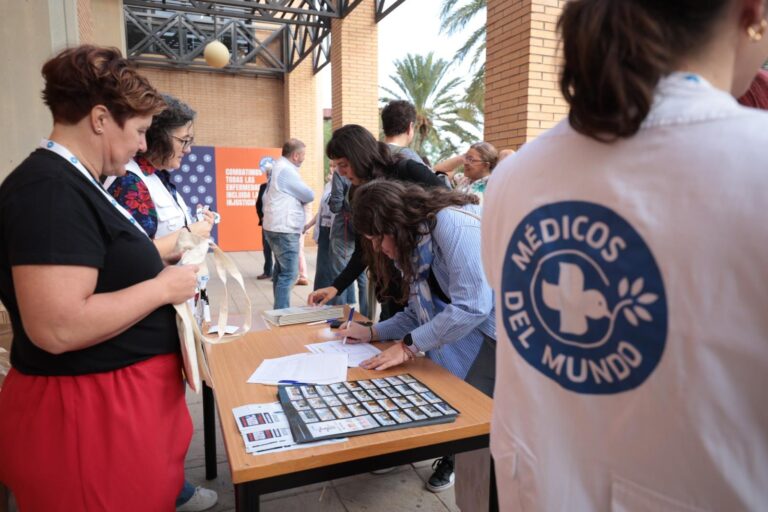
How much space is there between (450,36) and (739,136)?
45.5ft

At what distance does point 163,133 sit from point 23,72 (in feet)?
6.36

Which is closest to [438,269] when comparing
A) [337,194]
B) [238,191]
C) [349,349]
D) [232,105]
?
[349,349]

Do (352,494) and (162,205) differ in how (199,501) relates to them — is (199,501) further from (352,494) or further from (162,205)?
(162,205)

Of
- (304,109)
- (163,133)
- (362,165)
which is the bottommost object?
(362,165)

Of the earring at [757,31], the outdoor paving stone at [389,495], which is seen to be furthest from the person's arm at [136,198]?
the earring at [757,31]

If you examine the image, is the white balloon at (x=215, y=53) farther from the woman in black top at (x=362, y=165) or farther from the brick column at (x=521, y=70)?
the woman in black top at (x=362, y=165)

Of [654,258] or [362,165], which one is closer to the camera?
[654,258]

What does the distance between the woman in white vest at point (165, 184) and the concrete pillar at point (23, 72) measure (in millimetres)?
1680

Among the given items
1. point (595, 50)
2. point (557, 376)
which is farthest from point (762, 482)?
point (595, 50)

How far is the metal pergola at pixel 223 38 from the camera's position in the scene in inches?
413

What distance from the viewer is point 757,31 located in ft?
1.81

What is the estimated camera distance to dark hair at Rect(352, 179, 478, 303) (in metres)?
1.72

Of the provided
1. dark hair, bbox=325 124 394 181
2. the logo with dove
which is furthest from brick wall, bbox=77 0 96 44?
the logo with dove

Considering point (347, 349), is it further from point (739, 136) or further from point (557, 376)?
point (739, 136)
